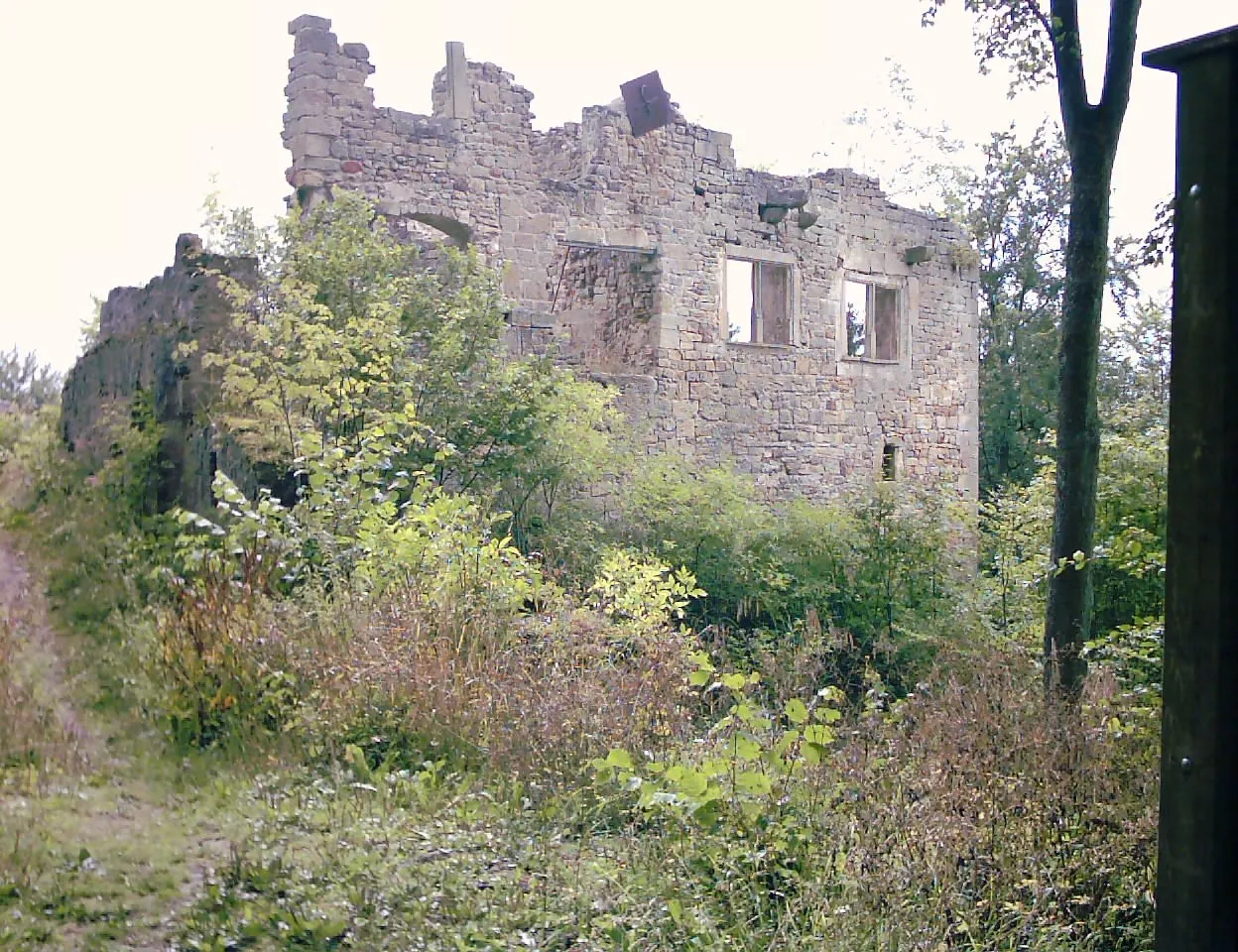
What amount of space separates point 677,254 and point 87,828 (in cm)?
1158

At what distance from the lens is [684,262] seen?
15.4m

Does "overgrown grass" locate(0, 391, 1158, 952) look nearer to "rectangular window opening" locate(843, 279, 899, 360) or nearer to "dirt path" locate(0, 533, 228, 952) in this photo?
"dirt path" locate(0, 533, 228, 952)

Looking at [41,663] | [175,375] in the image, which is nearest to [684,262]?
[175,375]

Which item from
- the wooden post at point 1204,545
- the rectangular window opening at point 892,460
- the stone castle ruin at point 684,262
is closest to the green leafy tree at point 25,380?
the stone castle ruin at point 684,262

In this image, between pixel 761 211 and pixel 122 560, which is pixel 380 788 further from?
pixel 761 211

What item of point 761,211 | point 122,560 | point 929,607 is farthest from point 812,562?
point 122,560

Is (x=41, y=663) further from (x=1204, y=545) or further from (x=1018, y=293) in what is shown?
(x=1018, y=293)

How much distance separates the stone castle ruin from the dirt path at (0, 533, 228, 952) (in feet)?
20.7

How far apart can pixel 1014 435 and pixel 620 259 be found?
1117 centimetres

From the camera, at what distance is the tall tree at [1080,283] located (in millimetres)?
7570

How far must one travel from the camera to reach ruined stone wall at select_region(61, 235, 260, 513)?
9123 mm

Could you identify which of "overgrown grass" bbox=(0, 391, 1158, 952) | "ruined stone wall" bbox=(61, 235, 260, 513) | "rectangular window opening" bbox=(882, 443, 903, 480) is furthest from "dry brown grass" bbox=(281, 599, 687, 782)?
"rectangular window opening" bbox=(882, 443, 903, 480)

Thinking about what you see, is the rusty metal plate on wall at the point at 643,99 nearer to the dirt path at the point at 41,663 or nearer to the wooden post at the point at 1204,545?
the dirt path at the point at 41,663

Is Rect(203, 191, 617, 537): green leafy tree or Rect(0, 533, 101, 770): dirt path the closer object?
Rect(0, 533, 101, 770): dirt path
